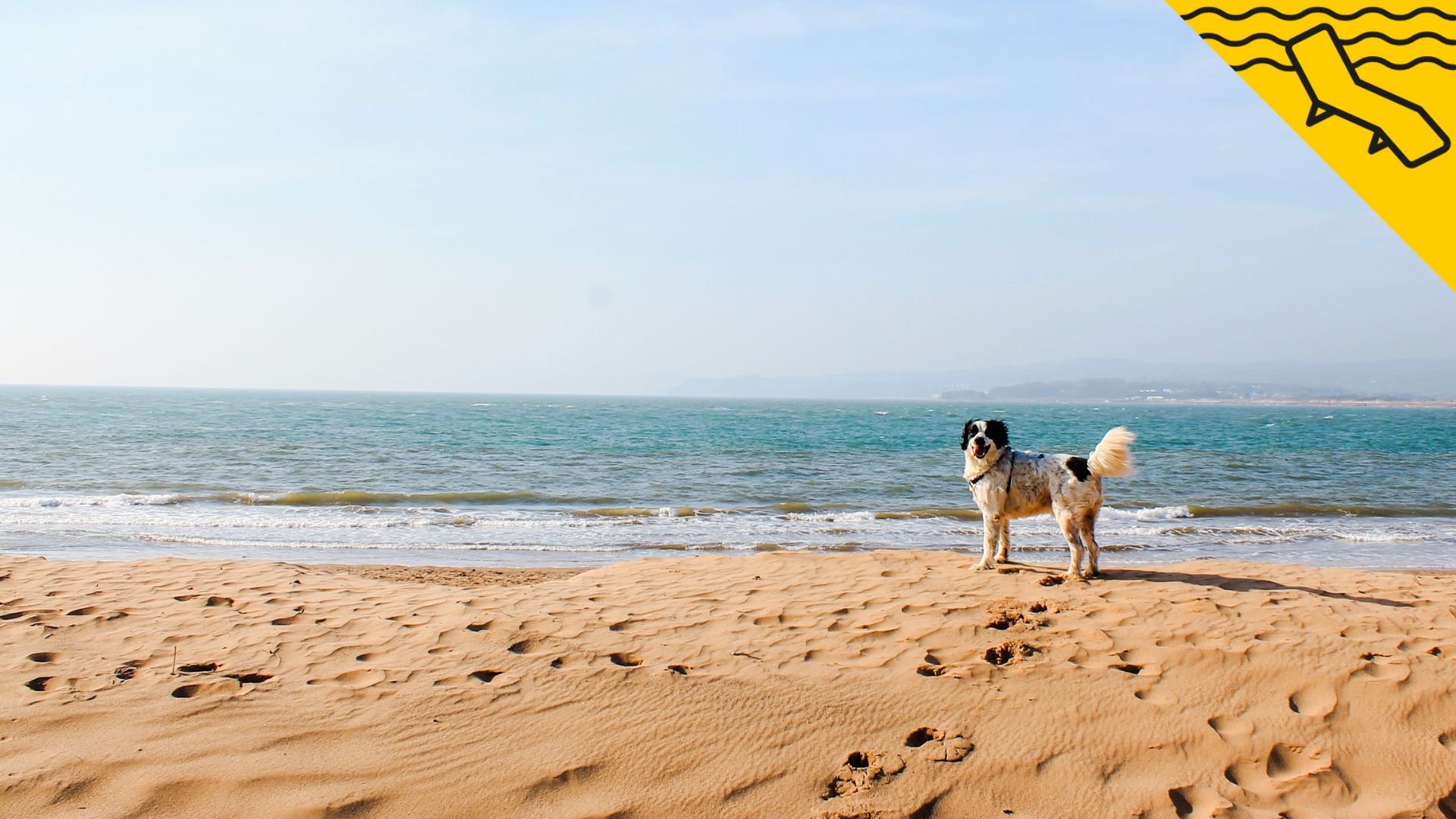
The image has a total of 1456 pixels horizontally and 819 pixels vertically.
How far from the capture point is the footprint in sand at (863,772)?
3.04 m

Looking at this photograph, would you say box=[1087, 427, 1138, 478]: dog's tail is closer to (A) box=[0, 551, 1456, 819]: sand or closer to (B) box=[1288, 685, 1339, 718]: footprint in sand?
(A) box=[0, 551, 1456, 819]: sand

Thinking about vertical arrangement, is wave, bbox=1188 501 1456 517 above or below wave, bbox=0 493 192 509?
below

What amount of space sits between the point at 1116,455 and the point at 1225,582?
1434 mm

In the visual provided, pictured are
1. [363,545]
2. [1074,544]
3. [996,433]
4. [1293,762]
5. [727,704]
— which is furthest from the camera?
[363,545]

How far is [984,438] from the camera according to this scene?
7.11m

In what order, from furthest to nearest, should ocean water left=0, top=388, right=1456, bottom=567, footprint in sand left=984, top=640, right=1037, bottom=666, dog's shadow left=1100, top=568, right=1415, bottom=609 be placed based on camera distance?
ocean water left=0, top=388, right=1456, bottom=567, dog's shadow left=1100, top=568, right=1415, bottom=609, footprint in sand left=984, top=640, right=1037, bottom=666

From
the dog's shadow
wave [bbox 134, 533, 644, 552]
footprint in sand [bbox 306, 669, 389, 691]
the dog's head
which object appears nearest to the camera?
footprint in sand [bbox 306, 669, 389, 691]

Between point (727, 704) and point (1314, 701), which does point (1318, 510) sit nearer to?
point (1314, 701)

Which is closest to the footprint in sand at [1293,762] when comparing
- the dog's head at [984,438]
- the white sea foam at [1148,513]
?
the dog's head at [984,438]

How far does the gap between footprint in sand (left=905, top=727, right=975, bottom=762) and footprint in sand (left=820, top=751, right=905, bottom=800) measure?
0.49 ft

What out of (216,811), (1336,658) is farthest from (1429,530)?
(216,811)

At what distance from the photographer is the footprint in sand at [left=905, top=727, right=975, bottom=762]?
129 inches

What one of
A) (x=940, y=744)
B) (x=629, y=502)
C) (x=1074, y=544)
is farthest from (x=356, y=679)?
(x=629, y=502)

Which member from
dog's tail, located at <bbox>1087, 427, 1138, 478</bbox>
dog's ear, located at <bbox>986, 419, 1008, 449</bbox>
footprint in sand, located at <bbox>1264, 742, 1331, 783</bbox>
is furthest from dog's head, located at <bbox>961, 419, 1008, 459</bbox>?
footprint in sand, located at <bbox>1264, 742, 1331, 783</bbox>
